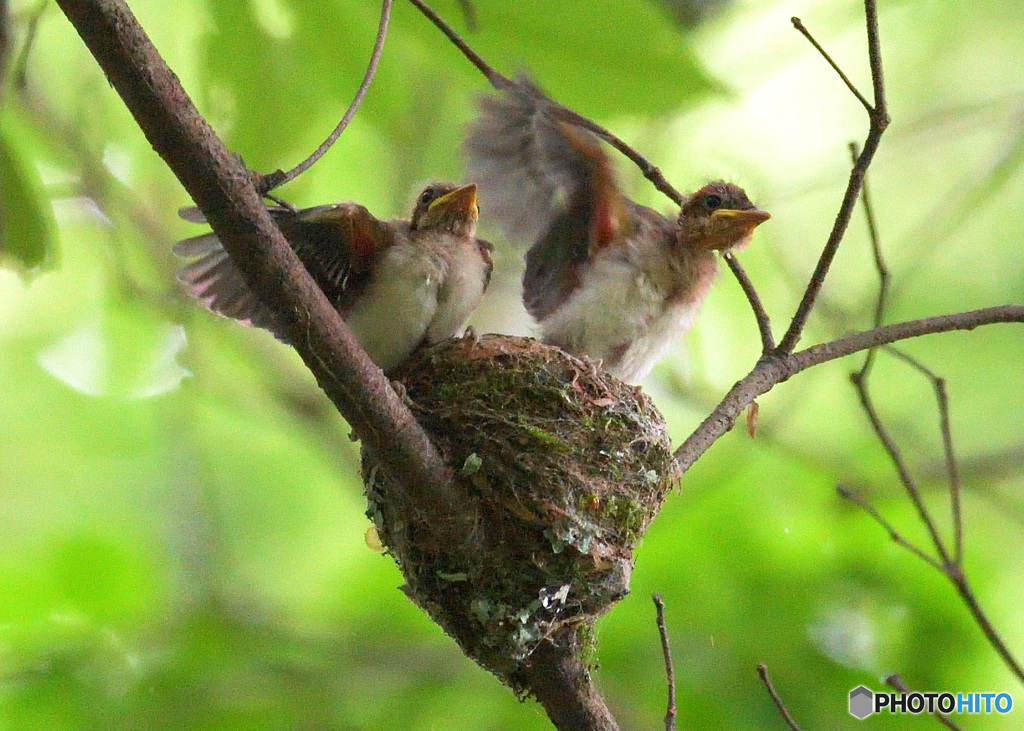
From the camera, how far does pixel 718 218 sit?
3617mm

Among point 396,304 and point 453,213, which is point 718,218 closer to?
point 453,213

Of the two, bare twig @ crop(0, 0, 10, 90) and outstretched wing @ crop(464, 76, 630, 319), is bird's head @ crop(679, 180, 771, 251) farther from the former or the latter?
bare twig @ crop(0, 0, 10, 90)

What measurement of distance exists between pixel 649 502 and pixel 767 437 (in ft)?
5.68

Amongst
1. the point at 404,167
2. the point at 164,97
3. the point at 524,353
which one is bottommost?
the point at 164,97

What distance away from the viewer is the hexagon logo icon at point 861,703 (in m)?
3.93

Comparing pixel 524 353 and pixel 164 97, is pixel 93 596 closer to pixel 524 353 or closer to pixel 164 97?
pixel 524 353

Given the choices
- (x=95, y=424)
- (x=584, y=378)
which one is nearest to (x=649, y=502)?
(x=584, y=378)

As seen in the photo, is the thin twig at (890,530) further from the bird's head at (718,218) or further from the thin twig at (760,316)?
the bird's head at (718,218)

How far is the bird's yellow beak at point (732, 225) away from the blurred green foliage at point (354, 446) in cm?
32

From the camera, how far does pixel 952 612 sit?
410 cm

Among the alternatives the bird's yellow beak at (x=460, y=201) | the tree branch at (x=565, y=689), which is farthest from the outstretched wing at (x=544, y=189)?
the tree branch at (x=565, y=689)

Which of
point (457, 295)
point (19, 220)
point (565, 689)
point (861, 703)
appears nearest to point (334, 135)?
point (19, 220)

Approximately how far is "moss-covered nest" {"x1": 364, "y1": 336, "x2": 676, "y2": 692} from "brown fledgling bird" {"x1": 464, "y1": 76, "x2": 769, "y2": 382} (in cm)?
44

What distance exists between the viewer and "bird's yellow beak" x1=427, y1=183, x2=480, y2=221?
3467 mm
